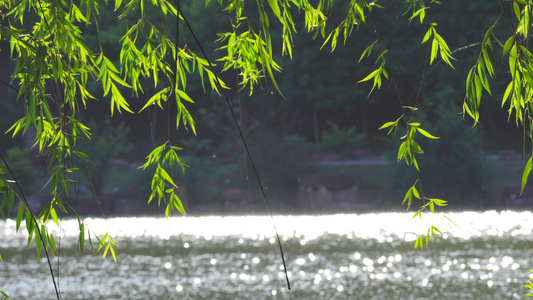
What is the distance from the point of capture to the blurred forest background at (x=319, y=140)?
22.6m

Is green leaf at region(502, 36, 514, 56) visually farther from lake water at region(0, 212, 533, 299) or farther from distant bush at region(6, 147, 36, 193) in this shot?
distant bush at region(6, 147, 36, 193)

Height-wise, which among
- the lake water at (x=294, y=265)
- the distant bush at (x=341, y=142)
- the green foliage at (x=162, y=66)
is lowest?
the lake water at (x=294, y=265)

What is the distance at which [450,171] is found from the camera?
2188cm

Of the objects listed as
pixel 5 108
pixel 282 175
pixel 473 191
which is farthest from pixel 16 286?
pixel 5 108

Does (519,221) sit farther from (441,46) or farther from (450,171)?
(441,46)

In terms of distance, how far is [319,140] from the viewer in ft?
107

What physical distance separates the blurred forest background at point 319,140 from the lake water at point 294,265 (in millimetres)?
3167

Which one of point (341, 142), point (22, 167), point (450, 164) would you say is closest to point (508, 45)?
point (450, 164)

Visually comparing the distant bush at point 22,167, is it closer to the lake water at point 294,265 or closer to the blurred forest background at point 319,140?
the blurred forest background at point 319,140

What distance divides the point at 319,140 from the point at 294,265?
1966 cm

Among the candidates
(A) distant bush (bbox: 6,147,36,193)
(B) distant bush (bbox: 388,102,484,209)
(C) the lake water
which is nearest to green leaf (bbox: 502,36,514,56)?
(C) the lake water

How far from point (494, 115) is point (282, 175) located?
1114 cm

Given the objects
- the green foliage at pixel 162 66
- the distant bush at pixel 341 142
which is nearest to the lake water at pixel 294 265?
the green foliage at pixel 162 66

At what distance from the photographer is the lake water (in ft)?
35.0
